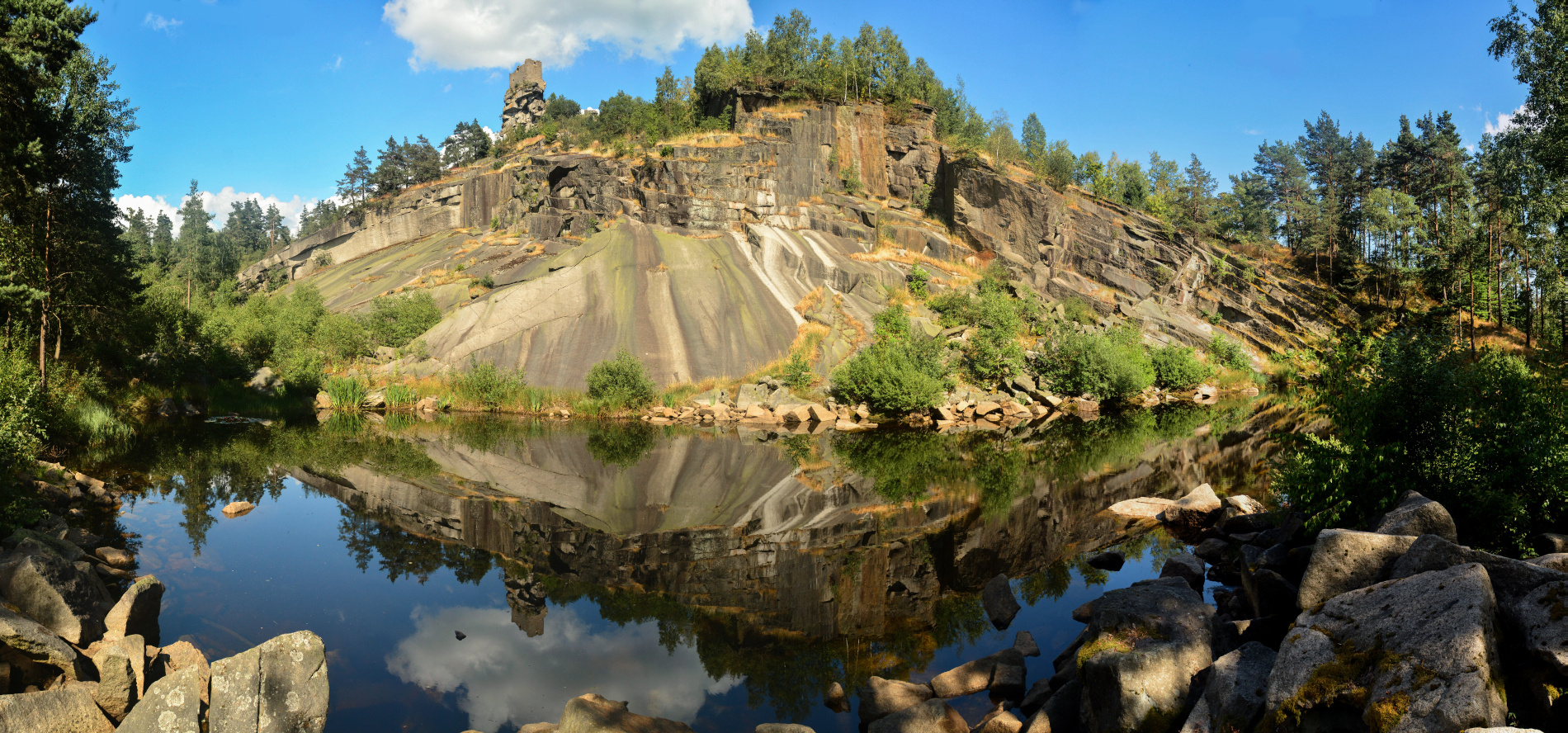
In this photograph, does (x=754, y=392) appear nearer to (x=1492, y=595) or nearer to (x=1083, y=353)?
(x=1083, y=353)

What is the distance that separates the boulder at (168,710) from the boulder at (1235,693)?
7.39 m

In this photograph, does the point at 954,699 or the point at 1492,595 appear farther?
the point at 954,699

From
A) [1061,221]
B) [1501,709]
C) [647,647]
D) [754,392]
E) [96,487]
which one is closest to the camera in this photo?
[1501,709]

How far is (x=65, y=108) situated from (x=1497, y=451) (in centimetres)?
2969

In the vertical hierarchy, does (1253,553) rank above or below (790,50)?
below

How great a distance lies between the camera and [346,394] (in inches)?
1399

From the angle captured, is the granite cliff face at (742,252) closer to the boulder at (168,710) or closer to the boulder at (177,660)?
the boulder at (177,660)

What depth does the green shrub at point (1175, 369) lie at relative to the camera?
4244 centimetres

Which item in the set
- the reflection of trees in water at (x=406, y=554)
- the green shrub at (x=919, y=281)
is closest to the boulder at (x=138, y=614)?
the reflection of trees in water at (x=406, y=554)

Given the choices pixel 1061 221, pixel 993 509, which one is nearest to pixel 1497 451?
pixel 993 509

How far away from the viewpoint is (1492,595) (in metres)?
4.25

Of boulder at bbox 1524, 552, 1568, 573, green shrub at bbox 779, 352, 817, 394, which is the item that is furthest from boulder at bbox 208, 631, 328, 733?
green shrub at bbox 779, 352, 817, 394

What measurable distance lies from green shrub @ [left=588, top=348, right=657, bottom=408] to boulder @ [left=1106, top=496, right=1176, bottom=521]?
79.6 ft

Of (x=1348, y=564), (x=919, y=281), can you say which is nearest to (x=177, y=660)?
(x=1348, y=564)
